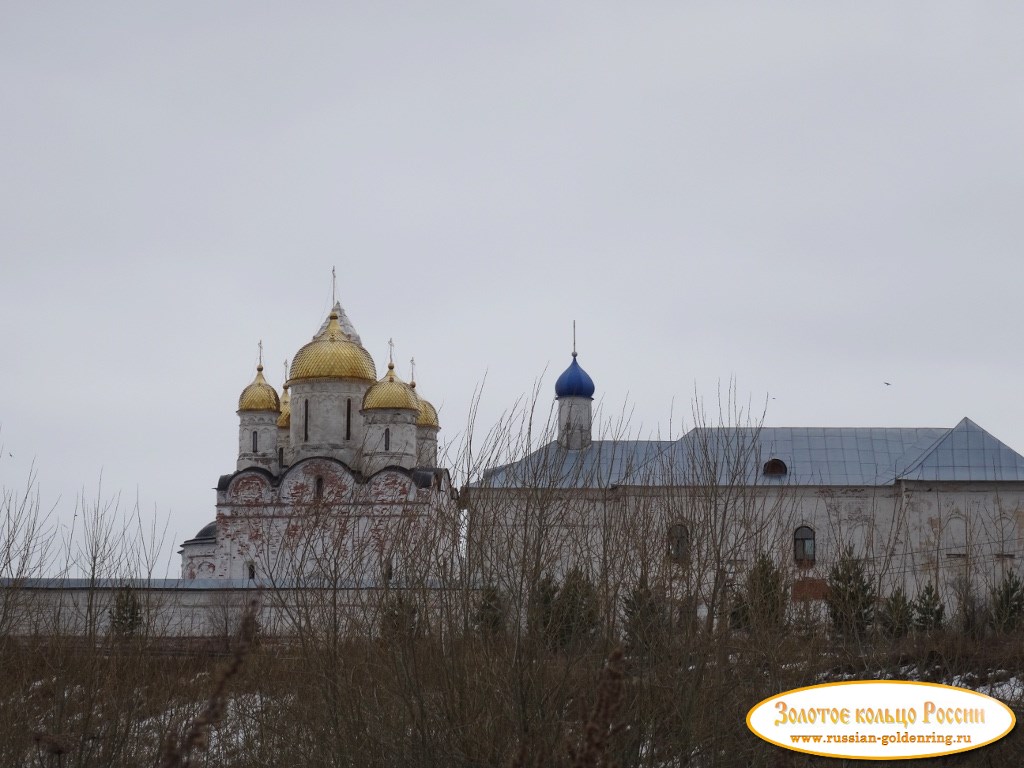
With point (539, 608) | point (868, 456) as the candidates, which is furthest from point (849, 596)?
point (868, 456)

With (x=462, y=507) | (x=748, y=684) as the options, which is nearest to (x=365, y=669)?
(x=462, y=507)

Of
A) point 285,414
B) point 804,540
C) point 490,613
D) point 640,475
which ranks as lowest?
point 490,613

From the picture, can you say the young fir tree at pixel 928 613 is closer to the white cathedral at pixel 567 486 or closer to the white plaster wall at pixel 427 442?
the white cathedral at pixel 567 486

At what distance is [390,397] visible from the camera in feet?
96.8

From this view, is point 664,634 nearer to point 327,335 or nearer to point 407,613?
point 407,613

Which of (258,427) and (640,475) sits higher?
(258,427)

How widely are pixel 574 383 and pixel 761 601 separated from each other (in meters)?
17.6

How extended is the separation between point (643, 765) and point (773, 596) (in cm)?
401

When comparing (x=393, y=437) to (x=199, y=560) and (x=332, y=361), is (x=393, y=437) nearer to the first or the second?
(x=332, y=361)

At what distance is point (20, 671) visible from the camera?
13.1 meters

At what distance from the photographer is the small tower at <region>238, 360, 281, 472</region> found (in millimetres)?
31703

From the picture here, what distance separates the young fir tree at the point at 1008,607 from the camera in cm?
1620

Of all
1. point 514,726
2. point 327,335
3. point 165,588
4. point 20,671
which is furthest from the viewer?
point 327,335

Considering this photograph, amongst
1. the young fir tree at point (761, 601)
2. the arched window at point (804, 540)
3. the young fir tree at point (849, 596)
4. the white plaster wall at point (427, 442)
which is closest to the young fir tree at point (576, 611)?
the young fir tree at point (761, 601)
